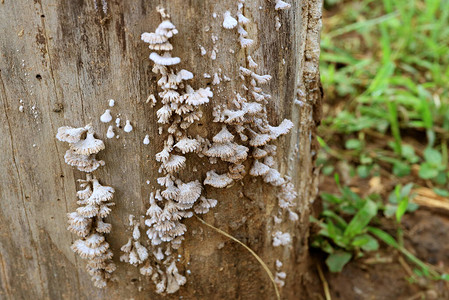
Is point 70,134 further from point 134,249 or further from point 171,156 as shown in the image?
point 134,249

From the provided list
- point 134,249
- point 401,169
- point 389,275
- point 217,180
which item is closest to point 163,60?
point 217,180

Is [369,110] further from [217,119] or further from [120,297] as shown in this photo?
[120,297]

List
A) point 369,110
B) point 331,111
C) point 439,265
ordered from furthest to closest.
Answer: point 331,111 → point 369,110 → point 439,265

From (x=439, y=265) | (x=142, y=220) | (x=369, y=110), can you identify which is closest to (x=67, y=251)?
(x=142, y=220)

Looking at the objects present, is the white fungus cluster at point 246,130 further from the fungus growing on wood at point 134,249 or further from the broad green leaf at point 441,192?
the broad green leaf at point 441,192

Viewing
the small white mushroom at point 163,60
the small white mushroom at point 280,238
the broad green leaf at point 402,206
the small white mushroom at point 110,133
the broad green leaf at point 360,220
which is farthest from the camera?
the broad green leaf at point 402,206

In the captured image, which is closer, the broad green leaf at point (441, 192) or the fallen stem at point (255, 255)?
the fallen stem at point (255, 255)

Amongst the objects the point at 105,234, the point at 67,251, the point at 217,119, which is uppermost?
the point at 217,119

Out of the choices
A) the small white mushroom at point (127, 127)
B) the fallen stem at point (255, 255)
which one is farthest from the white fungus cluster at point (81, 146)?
the fallen stem at point (255, 255)
